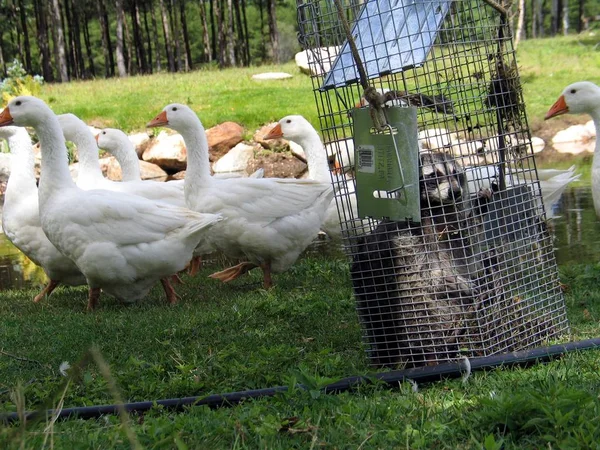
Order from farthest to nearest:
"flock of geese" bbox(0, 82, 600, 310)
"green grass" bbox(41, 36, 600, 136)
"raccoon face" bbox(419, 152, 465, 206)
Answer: "green grass" bbox(41, 36, 600, 136) < "flock of geese" bbox(0, 82, 600, 310) < "raccoon face" bbox(419, 152, 465, 206)

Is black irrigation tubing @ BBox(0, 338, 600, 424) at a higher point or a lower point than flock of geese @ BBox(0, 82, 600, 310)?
lower

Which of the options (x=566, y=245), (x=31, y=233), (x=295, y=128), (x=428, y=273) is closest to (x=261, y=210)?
(x=295, y=128)

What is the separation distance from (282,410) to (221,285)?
474 cm

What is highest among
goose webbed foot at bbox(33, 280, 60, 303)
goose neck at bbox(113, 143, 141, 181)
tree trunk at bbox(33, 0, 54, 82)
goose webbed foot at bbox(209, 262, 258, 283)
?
tree trunk at bbox(33, 0, 54, 82)

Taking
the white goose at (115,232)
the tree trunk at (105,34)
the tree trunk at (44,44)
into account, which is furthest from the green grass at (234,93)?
the tree trunk at (105,34)

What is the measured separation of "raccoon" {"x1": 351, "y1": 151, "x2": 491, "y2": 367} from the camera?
13.9ft

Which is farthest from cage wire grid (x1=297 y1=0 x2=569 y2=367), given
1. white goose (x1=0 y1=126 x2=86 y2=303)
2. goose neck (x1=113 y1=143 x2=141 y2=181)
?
goose neck (x1=113 y1=143 x2=141 y2=181)

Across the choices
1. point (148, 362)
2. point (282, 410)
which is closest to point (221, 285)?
point (148, 362)

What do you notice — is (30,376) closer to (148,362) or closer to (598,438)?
(148,362)

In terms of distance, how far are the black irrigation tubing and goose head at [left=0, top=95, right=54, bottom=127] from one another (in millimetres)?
4210

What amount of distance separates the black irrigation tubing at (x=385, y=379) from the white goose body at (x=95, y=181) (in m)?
4.92

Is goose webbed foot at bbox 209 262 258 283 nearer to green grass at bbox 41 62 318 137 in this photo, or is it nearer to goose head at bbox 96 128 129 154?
goose head at bbox 96 128 129 154

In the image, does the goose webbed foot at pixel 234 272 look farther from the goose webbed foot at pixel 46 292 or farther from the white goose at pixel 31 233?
the goose webbed foot at pixel 46 292

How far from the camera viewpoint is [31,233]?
7824mm
